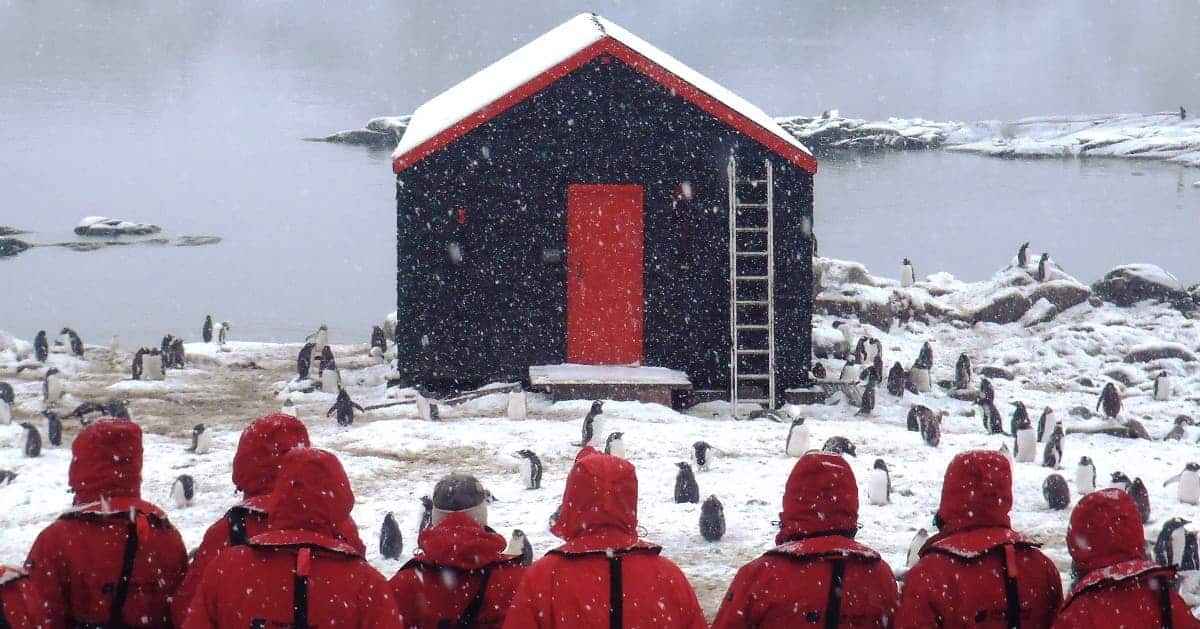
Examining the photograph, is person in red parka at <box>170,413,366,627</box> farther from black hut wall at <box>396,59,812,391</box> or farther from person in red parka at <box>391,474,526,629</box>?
black hut wall at <box>396,59,812,391</box>

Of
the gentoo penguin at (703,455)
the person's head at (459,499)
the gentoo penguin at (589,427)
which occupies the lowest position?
the gentoo penguin at (703,455)

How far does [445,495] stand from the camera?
3.80 metres

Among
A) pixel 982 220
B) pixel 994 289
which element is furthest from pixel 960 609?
pixel 982 220

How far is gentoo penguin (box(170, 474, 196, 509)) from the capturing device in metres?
8.64

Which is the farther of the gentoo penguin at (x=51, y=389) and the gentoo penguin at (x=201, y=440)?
the gentoo penguin at (x=51, y=389)

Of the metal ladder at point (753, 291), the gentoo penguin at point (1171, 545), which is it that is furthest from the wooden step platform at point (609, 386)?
the gentoo penguin at point (1171, 545)

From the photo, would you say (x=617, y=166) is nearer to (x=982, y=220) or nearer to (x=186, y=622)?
(x=186, y=622)

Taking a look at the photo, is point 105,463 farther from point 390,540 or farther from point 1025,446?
point 1025,446

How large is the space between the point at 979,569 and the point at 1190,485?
614 cm

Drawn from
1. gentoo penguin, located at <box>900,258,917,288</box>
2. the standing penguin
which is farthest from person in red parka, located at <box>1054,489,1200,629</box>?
gentoo penguin, located at <box>900,258,917,288</box>

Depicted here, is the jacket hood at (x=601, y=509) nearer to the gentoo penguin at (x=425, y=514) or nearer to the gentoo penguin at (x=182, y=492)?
the gentoo penguin at (x=425, y=514)

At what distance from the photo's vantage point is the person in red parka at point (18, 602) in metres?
3.19

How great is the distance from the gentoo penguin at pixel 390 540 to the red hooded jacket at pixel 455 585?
3.81 m

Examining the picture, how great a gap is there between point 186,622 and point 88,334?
33297mm
